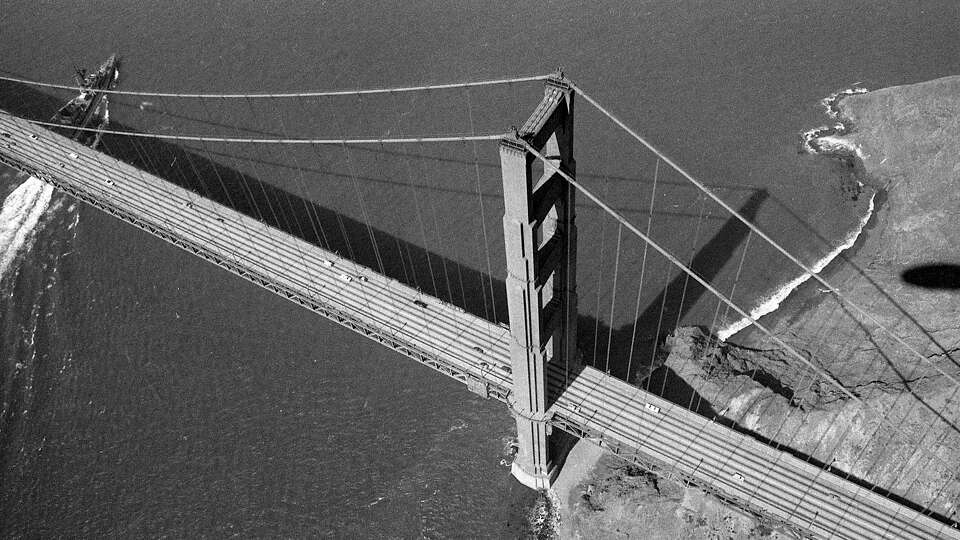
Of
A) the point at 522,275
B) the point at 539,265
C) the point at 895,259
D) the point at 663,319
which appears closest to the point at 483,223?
the point at 663,319

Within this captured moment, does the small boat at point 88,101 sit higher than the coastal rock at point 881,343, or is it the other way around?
the small boat at point 88,101

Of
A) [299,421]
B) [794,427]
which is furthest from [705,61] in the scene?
[299,421]

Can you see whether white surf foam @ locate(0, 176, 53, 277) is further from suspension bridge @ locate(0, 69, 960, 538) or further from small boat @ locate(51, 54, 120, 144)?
small boat @ locate(51, 54, 120, 144)

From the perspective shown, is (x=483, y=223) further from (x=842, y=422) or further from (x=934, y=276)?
(x=934, y=276)

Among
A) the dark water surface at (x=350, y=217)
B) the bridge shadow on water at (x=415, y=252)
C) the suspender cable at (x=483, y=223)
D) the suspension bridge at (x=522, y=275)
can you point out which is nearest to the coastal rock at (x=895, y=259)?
the suspension bridge at (x=522, y=275)

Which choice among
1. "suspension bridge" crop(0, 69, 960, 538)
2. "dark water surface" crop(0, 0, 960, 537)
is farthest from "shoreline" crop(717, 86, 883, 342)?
→ "suspension bridge" crop(0, 69, 960, 538)

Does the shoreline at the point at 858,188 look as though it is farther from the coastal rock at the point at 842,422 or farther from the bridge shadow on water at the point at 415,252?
the bridge shadow on water at the point at 415,252
